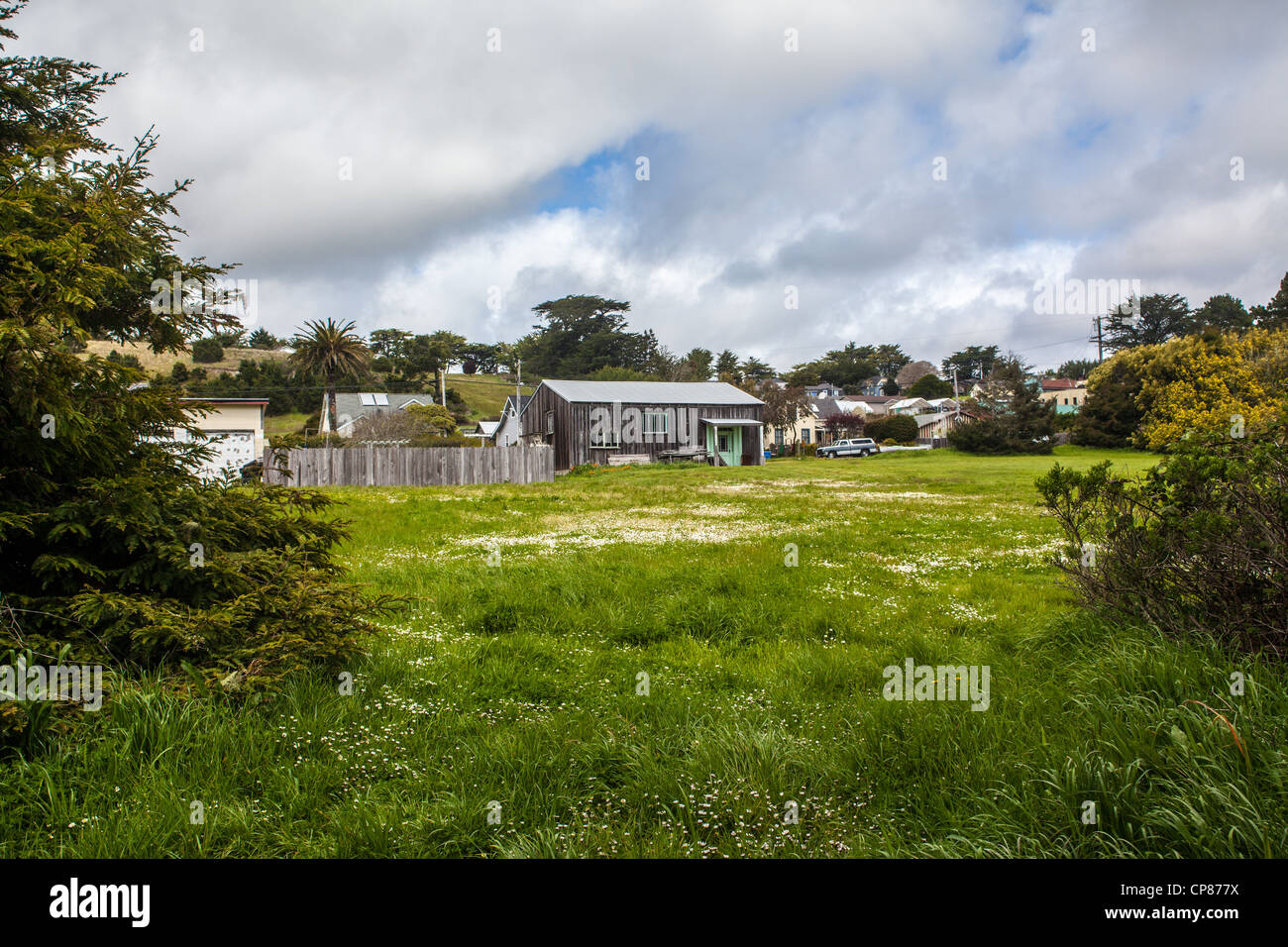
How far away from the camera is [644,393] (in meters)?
46.4

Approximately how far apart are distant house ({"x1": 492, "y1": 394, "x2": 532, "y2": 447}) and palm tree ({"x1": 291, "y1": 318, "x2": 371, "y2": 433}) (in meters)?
17.8

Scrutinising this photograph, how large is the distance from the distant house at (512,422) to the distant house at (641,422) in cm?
103

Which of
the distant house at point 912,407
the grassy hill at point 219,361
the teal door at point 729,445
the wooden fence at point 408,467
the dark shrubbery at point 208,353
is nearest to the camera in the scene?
the wooden fence at point 408,467

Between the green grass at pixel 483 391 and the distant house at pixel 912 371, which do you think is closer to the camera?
the green grass at pixel 483 391

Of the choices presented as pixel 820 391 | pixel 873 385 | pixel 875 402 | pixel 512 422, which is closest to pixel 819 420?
pixel 820 391

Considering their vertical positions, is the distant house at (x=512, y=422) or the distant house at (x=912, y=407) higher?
the distant house at (x=912, y=407)

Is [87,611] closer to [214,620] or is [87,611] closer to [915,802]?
[214,620]

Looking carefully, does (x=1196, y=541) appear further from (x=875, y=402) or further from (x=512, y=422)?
(x=875, y=402)

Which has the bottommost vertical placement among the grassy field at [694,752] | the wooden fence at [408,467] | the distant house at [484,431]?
the grassy field at [694,752]

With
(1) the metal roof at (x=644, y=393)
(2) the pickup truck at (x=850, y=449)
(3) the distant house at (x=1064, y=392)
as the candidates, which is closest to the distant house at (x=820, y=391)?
(3) the distant house at (x=1064, y=392)

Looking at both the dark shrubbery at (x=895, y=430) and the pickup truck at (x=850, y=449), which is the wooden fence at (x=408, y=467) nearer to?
the pickup truck at (x=850, y=449)

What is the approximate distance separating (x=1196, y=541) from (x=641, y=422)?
41339 mm

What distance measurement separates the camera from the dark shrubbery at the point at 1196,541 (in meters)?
3.87
